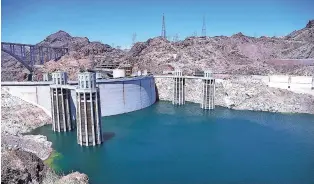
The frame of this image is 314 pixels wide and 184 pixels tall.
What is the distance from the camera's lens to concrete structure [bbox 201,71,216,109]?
51875 mm

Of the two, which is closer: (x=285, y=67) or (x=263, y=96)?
(x=263, y=96)

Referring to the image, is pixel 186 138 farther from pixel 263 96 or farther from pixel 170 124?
pixel 263 96

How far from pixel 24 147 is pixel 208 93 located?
1365 inches

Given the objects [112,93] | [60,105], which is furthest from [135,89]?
[60,105]

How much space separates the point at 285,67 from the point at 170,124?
45.6 metres

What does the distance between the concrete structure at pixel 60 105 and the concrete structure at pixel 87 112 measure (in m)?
6.51

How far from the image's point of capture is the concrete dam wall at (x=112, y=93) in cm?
3991

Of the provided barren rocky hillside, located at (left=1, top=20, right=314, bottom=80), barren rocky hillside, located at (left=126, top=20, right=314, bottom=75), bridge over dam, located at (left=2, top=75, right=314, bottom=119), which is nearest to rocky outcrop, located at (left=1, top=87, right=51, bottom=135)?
bridge over dam, located at (left=2, top=75, right=314, bottom=119)

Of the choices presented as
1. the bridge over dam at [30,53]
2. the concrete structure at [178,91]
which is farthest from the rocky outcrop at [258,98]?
the bridge over dam at [30,53]

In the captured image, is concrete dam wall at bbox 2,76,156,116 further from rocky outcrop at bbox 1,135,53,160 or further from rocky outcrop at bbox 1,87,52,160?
rocky outcrop at bbox 1,135,53,160

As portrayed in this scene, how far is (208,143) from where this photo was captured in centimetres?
3212

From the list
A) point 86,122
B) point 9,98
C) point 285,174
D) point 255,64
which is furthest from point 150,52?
point 285,174

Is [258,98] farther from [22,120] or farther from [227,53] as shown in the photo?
[22,120]

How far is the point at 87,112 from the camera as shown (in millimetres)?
29859
